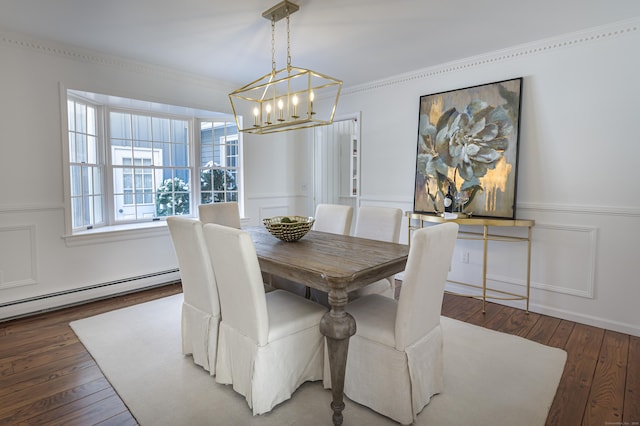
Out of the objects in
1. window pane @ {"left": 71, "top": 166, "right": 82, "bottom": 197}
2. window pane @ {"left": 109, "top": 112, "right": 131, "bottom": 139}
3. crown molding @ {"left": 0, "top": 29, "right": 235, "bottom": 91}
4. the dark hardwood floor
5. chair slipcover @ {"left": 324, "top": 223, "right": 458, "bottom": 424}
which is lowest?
the dark hardwood floor

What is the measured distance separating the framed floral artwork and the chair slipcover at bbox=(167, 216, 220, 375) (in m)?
2.64

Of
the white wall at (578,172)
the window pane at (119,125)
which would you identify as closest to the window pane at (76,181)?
the window pane at (119,125)

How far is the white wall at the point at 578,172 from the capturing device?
2.92 m

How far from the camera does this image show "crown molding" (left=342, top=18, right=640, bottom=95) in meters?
2.87

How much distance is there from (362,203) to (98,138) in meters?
3.27

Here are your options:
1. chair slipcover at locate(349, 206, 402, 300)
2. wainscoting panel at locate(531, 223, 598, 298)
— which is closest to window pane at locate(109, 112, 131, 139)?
chair slipcover at locate(349, 206, 402, 300)

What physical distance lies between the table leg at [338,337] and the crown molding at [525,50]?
3.07 metres

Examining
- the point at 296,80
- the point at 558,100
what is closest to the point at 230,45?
the point at 296,80

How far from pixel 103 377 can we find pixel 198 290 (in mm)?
832

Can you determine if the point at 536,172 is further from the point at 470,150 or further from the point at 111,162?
the point at 111,162

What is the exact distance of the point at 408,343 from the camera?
6.01 feet

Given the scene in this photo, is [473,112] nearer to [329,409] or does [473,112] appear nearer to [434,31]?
[434,31]

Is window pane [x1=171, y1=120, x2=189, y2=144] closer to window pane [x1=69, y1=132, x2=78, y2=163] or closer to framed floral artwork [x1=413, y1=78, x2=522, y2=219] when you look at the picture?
window pane [x1=69, y1=132, x2=78, y2=163]

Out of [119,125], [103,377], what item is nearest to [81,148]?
[119,125]
